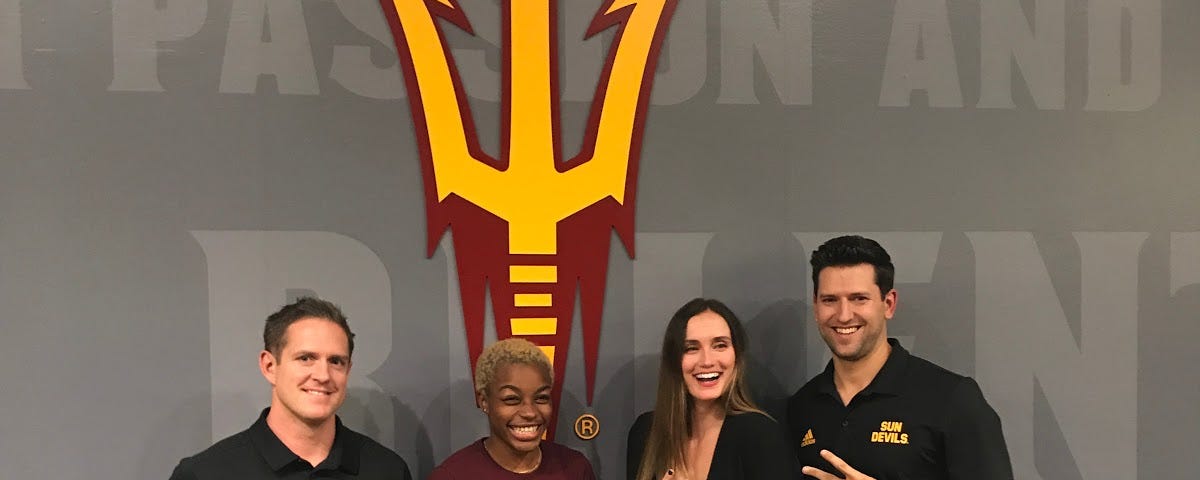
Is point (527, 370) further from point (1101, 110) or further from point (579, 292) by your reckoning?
point (1101, 110)

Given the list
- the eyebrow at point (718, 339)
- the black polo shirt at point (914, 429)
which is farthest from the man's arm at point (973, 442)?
the eyebrow at point (718, 339)

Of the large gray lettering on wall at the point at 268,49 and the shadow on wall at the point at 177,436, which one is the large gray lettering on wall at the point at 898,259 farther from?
the shadow on wall at the point at 177,436

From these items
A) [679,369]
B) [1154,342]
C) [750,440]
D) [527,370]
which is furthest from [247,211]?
[1154,342]

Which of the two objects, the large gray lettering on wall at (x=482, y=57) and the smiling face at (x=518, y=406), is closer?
the smiling face at (x=518, y=406)

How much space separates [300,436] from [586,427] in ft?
3.00

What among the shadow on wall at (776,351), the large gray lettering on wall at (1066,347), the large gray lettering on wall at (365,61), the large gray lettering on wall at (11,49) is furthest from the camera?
the large gray lettering on wall at (1066,347)

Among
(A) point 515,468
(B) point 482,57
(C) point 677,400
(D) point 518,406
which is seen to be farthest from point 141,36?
(C) point 677,400

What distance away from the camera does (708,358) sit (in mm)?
2207

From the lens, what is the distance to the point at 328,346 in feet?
6.57

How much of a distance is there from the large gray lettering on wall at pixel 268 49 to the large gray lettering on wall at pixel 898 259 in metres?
1.61

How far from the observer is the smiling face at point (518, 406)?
2.17 meters

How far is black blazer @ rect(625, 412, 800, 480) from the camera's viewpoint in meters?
2.13

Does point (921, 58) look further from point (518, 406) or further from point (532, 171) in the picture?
point (518, 406)

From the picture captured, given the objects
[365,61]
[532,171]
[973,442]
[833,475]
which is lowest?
[833,475]
